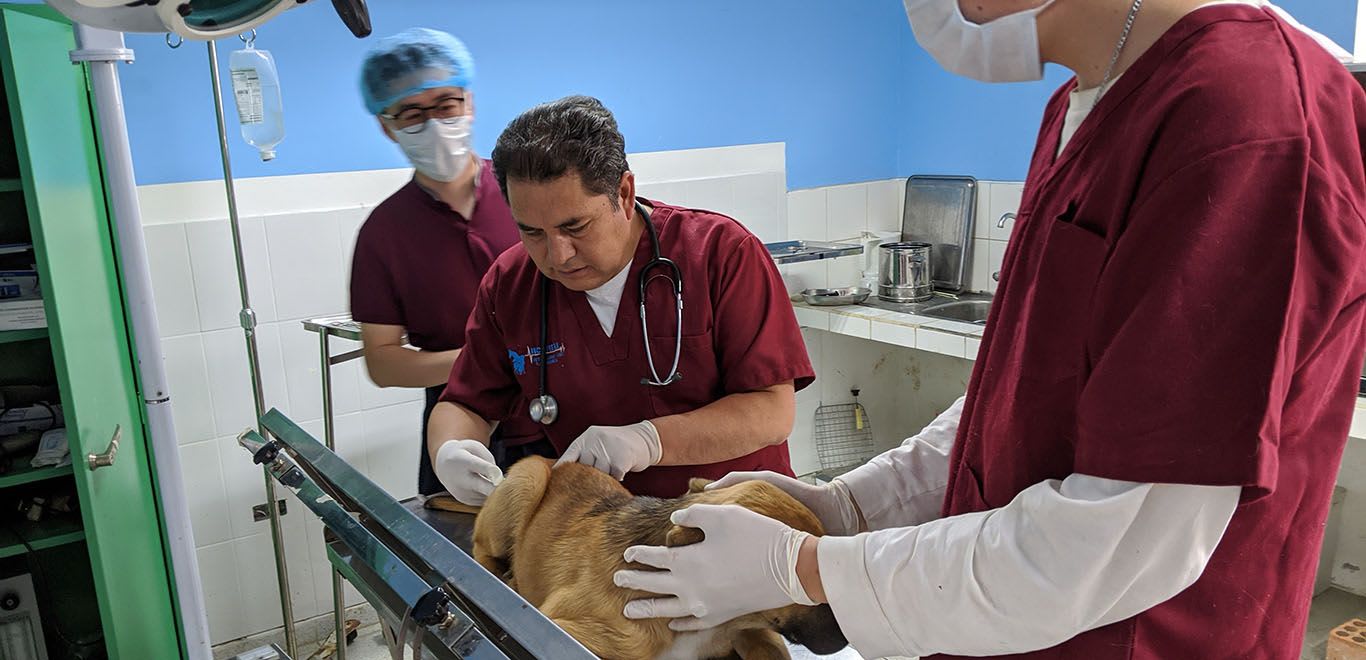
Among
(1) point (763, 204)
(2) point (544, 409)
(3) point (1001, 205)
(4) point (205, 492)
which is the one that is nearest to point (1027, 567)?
(2) point (544, 409)

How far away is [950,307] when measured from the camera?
4.28m

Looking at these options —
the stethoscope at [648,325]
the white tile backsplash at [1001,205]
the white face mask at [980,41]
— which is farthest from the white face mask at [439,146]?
the white tile backsplash at [1001,205]

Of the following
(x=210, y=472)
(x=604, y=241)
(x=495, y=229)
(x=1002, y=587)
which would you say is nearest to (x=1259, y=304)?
(x=1002, y=587)

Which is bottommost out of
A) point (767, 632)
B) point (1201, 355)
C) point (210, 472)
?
point (210, 472)

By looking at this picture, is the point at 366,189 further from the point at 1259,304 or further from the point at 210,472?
the point at 1259,304

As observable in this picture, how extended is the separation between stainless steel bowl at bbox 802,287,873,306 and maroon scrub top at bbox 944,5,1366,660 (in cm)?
334

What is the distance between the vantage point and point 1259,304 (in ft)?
2.50

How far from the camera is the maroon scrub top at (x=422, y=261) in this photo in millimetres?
2365

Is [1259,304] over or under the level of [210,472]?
over

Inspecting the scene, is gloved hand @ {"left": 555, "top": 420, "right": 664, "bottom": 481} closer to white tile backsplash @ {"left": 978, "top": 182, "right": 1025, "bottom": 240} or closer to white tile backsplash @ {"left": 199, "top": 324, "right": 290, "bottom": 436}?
white tile backsplash @ {"left": 199, "top": 324, "right": 290, "bottom": 436}

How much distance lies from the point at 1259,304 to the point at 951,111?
4.02m

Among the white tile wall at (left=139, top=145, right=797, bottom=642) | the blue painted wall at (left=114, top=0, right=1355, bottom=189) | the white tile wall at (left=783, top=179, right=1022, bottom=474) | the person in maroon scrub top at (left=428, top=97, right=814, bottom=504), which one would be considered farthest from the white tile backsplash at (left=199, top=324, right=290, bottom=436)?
the white tile wall at (left=783, top=179, right=1022, bottom=474)

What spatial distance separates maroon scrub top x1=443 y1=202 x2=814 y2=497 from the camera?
1832 mm

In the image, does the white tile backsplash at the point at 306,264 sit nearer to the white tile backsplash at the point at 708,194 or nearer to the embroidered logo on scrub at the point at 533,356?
the white tile backsplash at the point at 708,194
